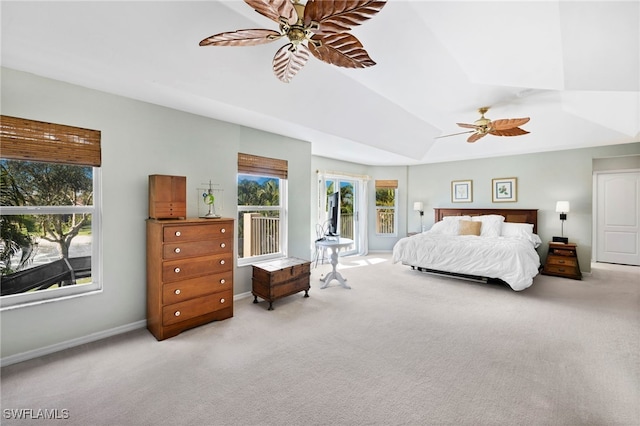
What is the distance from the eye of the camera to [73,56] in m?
1.96

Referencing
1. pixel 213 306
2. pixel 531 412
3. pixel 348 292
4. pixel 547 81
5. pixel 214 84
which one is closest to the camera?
pixel 531 412

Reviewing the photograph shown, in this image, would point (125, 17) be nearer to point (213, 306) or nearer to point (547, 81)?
point (213, 306)

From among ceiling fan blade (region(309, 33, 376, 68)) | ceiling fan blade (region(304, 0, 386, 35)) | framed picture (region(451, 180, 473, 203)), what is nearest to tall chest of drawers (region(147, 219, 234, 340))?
ceiling fan blade (region(309, 33, 376, 68))

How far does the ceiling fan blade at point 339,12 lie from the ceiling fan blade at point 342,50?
78 mm

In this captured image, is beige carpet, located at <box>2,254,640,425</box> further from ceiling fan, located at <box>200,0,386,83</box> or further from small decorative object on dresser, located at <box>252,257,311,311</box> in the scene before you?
ceiling fan, located at <box>200,0,386,83</box>

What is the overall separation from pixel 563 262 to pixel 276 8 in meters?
5.97

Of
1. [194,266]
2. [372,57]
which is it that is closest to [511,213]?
[372,57]

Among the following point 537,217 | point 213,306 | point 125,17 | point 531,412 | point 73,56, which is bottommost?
point 531,412

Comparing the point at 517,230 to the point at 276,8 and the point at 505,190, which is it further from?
the point at 276,8

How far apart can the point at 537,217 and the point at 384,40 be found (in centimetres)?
525

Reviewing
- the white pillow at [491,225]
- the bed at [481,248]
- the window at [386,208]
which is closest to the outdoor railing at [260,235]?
the bed at [481,248]

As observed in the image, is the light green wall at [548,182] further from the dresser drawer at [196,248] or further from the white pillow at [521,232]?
the dresser drawer at [196,248]

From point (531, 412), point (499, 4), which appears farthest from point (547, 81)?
point (531, 412)

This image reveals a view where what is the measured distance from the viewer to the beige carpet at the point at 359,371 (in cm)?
171
